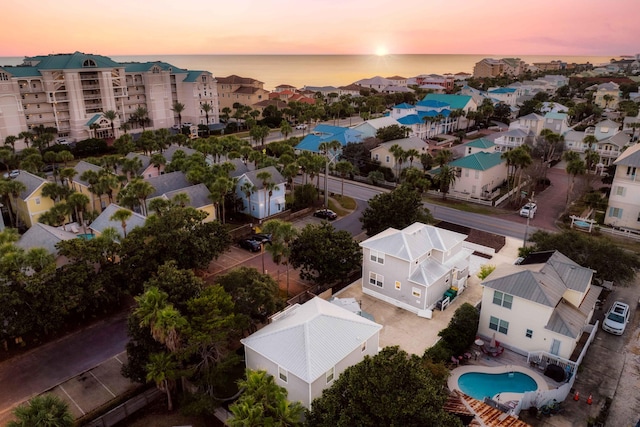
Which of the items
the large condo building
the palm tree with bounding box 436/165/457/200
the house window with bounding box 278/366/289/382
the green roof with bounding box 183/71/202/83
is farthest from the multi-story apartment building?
the house window with bounding box 278/366/289/382

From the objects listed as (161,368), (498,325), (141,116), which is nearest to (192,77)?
(141,116)

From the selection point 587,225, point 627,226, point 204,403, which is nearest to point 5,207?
point 204,403

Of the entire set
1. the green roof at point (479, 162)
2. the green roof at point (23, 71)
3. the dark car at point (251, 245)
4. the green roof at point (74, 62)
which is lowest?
the dark car at point (251, 245)

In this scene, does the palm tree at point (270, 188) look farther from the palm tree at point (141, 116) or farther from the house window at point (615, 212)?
the palm tree at point (141, 116)

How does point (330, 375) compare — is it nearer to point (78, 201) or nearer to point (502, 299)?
point (502, 299)

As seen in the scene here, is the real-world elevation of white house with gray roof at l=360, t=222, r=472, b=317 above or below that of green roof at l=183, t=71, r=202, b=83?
below

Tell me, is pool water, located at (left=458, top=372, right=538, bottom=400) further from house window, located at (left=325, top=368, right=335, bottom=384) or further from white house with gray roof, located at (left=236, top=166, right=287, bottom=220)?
white house with gray roof, located at (left=236, top=166, right=287, bottom=220)

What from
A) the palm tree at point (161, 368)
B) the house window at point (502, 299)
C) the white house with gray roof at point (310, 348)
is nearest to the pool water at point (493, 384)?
the house window at point (502, 299)
